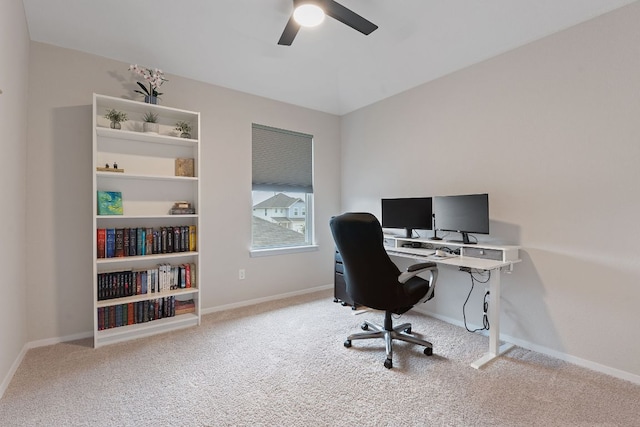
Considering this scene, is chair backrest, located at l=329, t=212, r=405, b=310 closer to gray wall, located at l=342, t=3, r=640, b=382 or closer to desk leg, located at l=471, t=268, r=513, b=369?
desk leg, located at l=471, t=268, r=513, b=369

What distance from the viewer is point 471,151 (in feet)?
9.40

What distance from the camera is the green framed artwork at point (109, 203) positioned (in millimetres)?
2586

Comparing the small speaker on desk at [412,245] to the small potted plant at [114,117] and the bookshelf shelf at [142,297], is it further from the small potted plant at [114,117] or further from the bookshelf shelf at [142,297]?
the small potted plant at [114,117]

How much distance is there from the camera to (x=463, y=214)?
8.82 ft

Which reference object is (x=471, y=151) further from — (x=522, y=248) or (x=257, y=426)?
(x=257, y=426)

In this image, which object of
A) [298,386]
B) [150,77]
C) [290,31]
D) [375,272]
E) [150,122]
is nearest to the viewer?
[298,386]

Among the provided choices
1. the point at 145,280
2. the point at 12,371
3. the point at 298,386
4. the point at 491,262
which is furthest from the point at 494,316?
the point at 12,371

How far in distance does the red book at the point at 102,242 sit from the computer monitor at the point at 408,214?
2.77 meters

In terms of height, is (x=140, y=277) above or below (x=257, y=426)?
above

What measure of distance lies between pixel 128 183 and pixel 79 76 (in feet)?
3.30

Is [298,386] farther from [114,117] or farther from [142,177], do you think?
Result: [114,117]

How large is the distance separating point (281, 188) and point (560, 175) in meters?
2.86

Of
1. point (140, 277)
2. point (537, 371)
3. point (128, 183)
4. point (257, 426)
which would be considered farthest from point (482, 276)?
point (128, 183)

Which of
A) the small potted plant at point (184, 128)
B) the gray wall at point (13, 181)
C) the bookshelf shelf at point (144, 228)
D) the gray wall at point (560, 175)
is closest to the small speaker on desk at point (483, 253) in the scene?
the gray wall at point (560, 175)
